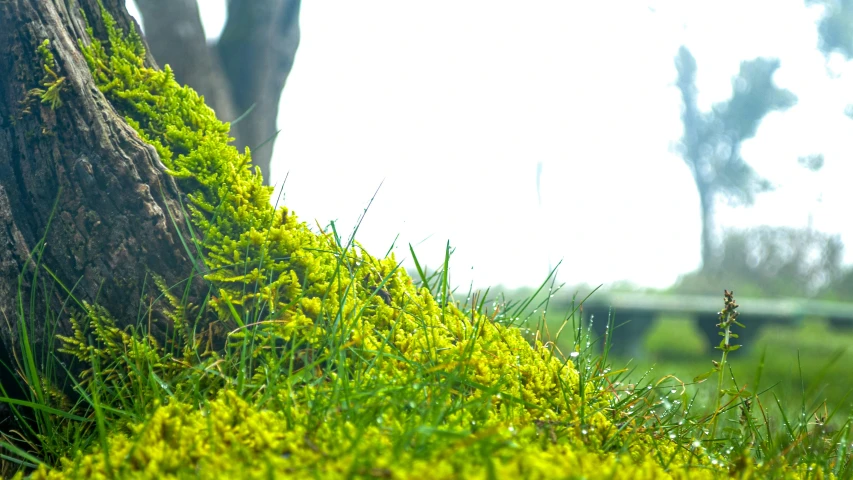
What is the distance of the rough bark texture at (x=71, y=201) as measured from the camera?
2.04 m

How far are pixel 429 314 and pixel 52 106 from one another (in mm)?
1481

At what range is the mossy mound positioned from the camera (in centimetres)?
130

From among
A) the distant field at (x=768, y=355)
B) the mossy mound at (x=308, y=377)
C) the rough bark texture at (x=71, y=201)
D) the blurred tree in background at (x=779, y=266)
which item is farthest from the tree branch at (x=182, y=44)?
the blurred tree in background at (x=779, y=266)

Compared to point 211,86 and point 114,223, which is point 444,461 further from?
point 211,86

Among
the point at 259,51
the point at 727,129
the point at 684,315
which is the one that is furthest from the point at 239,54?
the point at 727,129

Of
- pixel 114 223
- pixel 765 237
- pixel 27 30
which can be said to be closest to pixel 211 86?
pixel 27 30

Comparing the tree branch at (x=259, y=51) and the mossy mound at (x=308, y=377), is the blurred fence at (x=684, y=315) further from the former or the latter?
the mossy mound at (x=308, y=377)

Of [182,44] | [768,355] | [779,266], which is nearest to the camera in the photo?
[182,44]

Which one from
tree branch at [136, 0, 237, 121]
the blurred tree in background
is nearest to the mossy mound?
tree branch at [136, 0, 237, 121]

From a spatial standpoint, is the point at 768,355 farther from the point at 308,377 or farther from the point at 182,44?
the point at 308,377

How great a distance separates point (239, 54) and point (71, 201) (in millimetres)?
4952

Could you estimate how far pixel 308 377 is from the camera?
1.65 meters

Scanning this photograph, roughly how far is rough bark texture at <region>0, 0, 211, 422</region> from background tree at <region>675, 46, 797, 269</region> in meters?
21.2

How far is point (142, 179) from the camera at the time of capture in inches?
82.8
